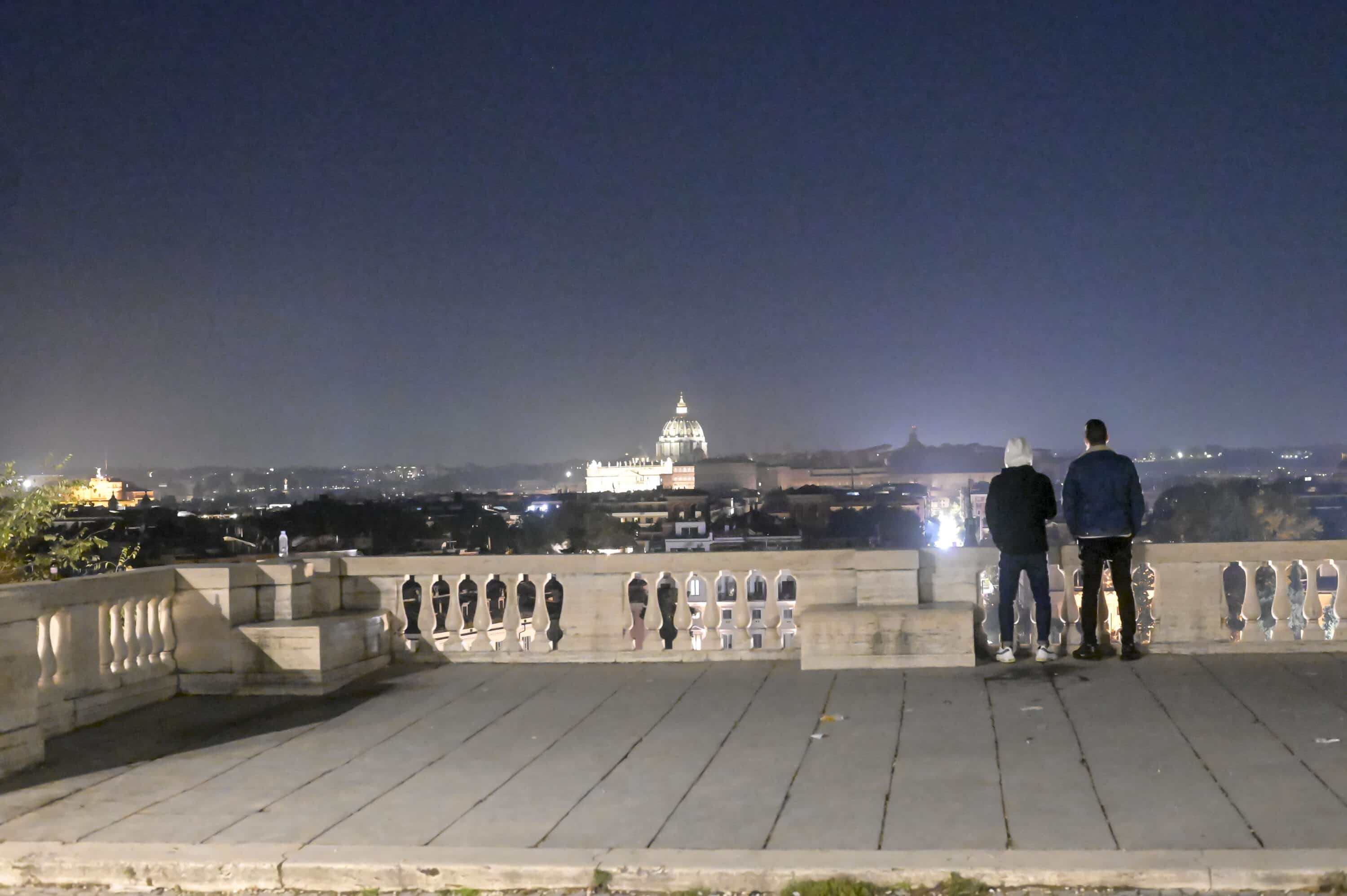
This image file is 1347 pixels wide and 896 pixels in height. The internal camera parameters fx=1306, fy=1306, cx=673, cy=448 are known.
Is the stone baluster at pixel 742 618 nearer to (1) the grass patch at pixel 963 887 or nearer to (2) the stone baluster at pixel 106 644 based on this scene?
(2) the stone baluster at pixel 106 644

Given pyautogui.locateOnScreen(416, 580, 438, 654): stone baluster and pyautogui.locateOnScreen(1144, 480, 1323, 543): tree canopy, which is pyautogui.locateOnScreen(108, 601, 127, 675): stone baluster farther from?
pyautogui.locateOnScreen(1144, 480, 1323, 543): tree canopy

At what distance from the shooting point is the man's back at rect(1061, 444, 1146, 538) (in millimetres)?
9648

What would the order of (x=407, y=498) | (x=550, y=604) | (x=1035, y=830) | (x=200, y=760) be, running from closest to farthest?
1. (x=1035, y=830)
2. (x=200, y=760)
3. (x=550, y=604)
4. (x=407, y=498)

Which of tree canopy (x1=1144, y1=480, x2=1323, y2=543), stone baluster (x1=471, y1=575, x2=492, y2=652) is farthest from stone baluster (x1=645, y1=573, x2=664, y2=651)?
tree canopy (x1=1144, y1=480, x2=1323, y2=543)

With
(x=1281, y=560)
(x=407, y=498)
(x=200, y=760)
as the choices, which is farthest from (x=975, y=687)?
(x=407, y=498)

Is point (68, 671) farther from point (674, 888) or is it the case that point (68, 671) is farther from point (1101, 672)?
point (1101, 672)

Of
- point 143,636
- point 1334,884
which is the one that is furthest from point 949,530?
point 1334,884

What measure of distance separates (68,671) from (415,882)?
457cm

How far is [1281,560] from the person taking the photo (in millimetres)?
9977

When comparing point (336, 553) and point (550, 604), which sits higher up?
point (336, 553)

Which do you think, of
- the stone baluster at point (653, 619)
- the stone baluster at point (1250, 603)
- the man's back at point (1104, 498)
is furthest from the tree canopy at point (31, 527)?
the stone baluster at point (1250, 603)

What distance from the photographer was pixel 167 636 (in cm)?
999

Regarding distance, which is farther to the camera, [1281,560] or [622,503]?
[622,503]

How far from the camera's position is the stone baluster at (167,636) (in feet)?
32.6
